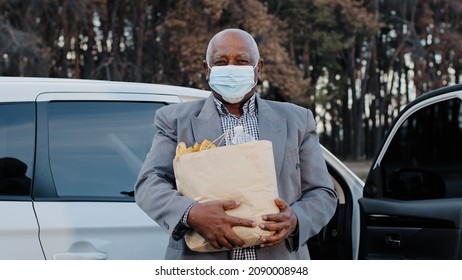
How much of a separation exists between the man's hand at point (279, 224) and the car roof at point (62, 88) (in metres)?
1.33

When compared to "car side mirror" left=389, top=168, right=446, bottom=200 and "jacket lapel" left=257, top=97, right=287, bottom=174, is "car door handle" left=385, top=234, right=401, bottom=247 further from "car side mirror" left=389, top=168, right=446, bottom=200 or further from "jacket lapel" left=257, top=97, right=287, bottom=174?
"jacket lapel" left=257, top=97, right=287, bottom=174

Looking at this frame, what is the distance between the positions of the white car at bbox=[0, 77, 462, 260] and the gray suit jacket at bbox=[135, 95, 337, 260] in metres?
0.70

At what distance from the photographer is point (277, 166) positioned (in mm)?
2373

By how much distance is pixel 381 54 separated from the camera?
44406 mm

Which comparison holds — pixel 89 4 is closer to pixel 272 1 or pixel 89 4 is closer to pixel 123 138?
pixel 272 1

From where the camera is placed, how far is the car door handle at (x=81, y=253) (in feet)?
9.73

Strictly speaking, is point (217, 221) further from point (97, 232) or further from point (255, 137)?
point (97, 232)

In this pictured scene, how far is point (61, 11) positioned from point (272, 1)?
12.3m

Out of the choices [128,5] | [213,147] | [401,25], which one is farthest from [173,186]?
[401,25]

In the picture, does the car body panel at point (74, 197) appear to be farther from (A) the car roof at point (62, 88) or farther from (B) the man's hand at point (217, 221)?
(B) the man's hand at point (217, 221)

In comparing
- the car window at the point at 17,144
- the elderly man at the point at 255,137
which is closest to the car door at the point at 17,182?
the car window at the point at 17,144

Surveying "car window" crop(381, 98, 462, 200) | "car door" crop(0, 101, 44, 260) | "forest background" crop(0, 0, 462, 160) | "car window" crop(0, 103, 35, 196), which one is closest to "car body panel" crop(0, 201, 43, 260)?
"car door" crop(0, 101, 44, 260)

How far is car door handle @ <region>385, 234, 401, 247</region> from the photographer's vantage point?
3.78 metres

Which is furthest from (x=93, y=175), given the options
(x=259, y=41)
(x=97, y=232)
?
(x=259, y=41)
